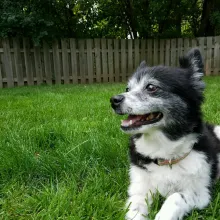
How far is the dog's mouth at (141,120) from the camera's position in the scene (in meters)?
1.90

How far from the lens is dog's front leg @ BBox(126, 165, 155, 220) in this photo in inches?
66.4

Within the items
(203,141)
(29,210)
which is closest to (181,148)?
(203,141)

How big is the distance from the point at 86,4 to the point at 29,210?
30.5 feet

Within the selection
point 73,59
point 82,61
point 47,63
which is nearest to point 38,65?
point 47,63

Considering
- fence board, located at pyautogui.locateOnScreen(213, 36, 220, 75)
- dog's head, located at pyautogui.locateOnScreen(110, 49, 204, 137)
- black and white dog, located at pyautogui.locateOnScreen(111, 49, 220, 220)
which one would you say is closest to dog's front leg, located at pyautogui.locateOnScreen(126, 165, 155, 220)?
black and white dog, located at pyautogui.locateOnScreen(111, 49, 220, 220)

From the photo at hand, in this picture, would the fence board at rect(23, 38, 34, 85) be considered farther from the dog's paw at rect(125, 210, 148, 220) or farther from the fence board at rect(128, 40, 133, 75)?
the dog's paw at rect(125, 210, 148, 220)

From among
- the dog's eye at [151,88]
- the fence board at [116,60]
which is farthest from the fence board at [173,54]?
the dog's eye at [151,88]

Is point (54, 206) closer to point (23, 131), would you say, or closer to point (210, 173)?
point (210, 173)

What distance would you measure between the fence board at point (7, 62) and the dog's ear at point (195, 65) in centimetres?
731

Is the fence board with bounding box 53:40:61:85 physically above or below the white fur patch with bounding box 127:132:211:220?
above

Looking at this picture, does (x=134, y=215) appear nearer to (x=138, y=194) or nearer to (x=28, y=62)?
(x=138, y=194)

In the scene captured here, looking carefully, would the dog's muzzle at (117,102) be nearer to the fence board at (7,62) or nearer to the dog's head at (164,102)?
the dog's head at (164,102)

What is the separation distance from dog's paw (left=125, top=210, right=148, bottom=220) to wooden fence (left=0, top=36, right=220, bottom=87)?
768 cm

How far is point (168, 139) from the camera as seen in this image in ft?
6.34
